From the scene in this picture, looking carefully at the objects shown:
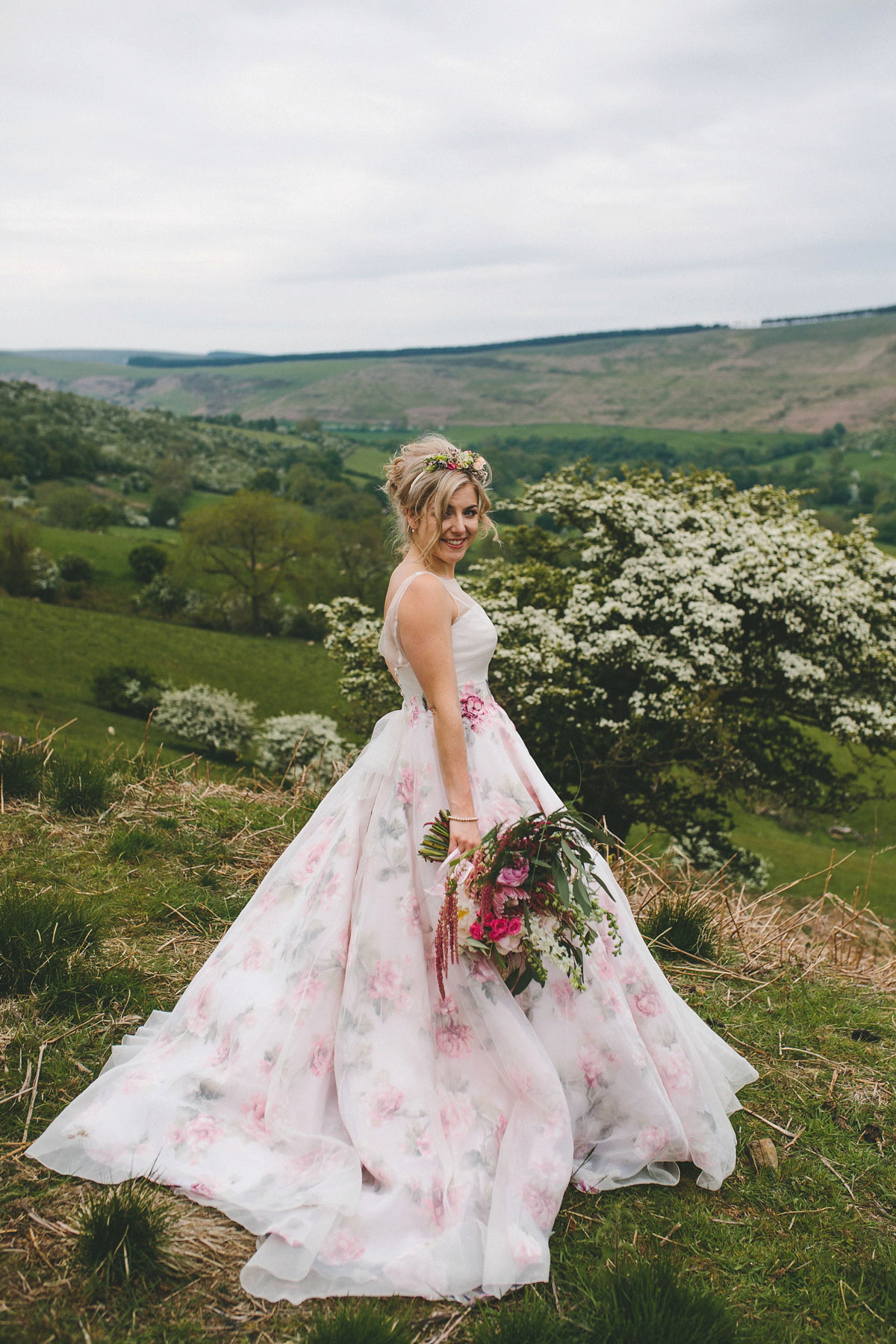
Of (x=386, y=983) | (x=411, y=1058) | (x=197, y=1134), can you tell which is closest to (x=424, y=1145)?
(x=411, y=1058)

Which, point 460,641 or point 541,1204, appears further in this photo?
point 460,641

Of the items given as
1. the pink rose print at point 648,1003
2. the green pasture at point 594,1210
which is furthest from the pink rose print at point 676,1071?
the green pasture at point 594,1210

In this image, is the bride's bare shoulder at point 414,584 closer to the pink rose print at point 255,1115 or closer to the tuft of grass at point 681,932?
the pink rose print at point 255,1115

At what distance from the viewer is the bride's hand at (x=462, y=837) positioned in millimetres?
3377

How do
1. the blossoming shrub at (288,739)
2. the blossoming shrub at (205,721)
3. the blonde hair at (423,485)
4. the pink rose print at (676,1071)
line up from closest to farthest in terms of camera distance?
the pink rose print at (676,1071)
the blonde hair at (423,485)
the blossoming shrub at (288,739)
the blossoming shrub at (205,721)

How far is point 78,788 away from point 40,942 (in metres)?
2.34

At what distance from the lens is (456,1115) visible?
323 centimetres

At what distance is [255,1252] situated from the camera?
2.79 m

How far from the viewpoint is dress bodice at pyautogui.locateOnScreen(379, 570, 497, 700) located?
357 cm

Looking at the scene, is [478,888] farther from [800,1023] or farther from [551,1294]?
[800,1023]

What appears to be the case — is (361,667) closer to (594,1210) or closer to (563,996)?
(563,996)

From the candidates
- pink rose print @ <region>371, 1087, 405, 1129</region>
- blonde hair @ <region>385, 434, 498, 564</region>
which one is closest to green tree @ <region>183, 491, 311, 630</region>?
blonde hair @ <region>385, 434, 498, 564</region>

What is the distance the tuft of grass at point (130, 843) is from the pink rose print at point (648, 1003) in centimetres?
364

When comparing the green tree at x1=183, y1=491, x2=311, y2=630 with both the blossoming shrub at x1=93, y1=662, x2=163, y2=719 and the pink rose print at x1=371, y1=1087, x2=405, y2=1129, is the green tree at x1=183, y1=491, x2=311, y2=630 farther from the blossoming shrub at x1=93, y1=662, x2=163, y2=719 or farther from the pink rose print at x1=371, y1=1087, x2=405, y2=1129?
the pink rose print at x1=371, y1=1087, x2=405, y2=1129
